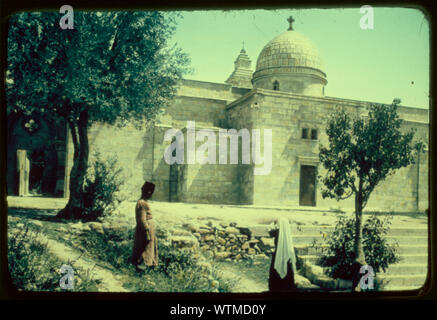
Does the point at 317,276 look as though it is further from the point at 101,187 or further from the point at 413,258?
the point at 101,187

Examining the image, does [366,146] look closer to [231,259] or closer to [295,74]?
[231,259]

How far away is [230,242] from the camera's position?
592cm

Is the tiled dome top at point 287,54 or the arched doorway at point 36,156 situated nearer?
the arched doorway at point 36,156

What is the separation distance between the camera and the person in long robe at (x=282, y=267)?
16.3 ft

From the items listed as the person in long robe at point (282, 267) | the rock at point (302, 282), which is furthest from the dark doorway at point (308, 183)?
the person in long robe at point (282, 267)

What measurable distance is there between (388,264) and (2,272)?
666 cm

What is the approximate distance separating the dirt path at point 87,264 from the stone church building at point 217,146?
1.46 m

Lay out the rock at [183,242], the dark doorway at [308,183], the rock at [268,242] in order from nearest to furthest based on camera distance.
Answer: the rock at [183,242] < the rock at [268,242] < the dark doorway at [308,183]

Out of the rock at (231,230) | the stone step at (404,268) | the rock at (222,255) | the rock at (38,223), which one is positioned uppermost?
the rock at (38,223)

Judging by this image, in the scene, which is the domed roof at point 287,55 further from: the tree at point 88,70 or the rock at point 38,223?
the rock at point 38,223

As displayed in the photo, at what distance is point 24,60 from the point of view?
5336 mm

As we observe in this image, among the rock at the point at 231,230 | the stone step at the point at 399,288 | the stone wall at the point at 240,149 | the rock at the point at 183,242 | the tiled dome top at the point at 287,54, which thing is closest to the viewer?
the stone step at the point at 399,288

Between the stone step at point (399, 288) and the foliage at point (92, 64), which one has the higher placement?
the foliage at point (92, 64)

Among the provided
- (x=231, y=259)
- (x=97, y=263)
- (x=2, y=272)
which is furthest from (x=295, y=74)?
(x=2, y=272)
